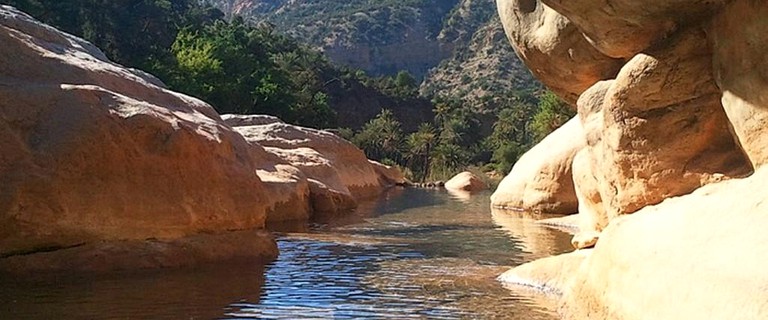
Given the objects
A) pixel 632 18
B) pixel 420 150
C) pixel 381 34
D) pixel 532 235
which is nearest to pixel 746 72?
pixel 632 18

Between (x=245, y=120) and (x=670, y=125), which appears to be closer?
(x=670, y=125)

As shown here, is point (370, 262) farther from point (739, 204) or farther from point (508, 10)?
point (739, 204)

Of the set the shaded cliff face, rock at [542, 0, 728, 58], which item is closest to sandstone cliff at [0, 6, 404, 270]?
rock at [542, 0, 728, 58]

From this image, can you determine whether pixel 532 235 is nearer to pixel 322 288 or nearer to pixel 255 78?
pixel 322 288

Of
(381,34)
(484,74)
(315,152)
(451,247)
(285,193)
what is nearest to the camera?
(451,247)

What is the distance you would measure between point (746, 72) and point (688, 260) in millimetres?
2725

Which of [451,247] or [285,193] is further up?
[285,193]

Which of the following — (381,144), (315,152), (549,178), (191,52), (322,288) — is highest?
(191,52)

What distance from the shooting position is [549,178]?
74.9 feet

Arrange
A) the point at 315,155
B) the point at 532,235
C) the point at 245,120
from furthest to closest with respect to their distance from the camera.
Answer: the point at 245,120 → the point at 315,155 → the point at 532,235

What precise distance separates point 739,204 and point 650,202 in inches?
117

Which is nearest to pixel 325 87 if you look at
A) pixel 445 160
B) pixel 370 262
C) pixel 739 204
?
pixel 445 160

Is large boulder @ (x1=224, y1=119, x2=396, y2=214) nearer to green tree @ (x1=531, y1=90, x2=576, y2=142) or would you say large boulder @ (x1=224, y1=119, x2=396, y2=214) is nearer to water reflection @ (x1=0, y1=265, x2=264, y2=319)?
water reflection @ (x1=0, y1=265, x2=264, y2=319)

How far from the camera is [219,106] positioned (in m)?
48.2
